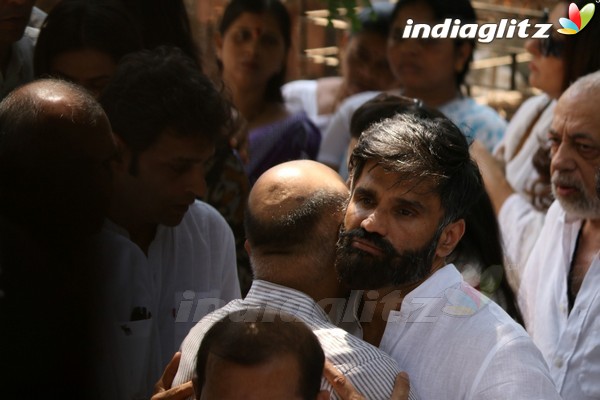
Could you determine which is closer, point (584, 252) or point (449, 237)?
point (449, 237)

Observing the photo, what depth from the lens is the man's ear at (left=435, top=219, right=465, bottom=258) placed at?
259 centimetres

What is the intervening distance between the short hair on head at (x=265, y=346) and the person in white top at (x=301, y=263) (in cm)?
14

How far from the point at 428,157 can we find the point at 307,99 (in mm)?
2617

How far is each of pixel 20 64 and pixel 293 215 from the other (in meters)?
1.09

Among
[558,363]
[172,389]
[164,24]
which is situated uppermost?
[164,24]

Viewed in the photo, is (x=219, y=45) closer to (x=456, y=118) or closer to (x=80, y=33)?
(x=456, y=118)

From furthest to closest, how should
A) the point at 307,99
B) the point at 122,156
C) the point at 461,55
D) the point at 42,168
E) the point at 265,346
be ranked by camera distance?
the point at 307,99, the point at 461,55, the point at 122,156, the point at 42,168, the point at 265,346

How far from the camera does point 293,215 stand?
244cm

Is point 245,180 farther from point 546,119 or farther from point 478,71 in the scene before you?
point 478,71

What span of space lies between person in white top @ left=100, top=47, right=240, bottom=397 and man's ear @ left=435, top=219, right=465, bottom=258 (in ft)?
2.29

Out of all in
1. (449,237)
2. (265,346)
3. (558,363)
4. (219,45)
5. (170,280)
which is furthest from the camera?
(219,45)

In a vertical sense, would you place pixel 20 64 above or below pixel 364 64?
above

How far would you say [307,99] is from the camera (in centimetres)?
511

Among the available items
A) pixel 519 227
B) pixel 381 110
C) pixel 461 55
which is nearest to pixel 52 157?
pixel 381 110
